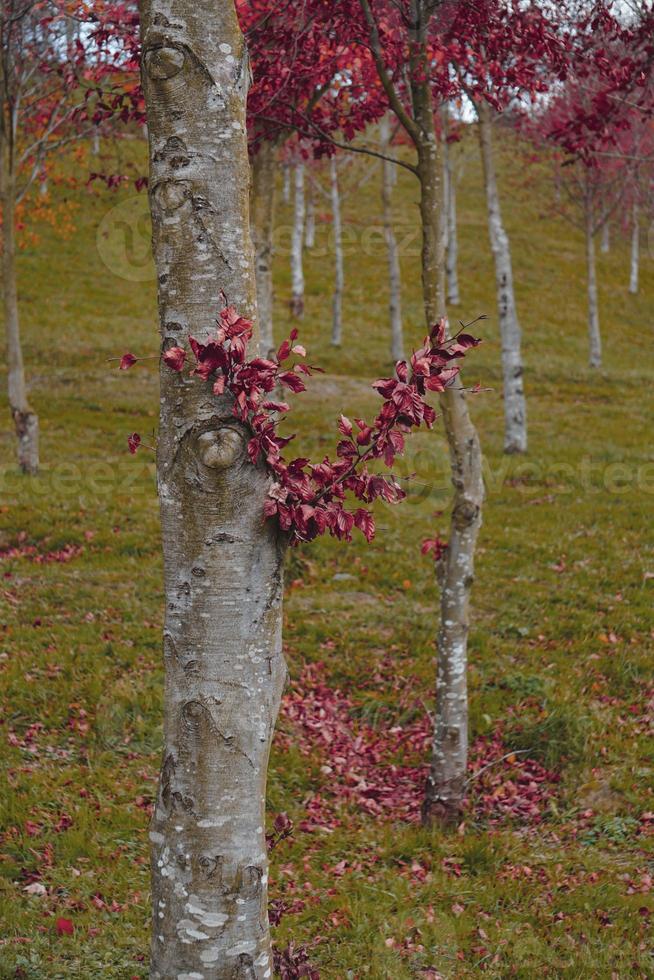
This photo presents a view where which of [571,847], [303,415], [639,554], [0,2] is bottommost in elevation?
[571,847]

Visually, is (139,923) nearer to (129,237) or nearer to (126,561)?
(126,561)

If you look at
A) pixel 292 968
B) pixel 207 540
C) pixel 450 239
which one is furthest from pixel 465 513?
pixel 450 239

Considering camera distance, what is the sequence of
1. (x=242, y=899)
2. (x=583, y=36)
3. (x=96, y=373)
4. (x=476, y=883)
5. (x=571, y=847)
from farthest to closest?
(x=96, y=373) → (x=583, y=36) → (x=571, y=847) → (x=476, y=883) → (x=242, y=899)

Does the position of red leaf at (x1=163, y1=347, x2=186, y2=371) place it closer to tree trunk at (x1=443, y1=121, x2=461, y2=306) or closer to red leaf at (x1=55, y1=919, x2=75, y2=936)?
red leaf at (x1=55, y1=919, x2=75, y2=936)

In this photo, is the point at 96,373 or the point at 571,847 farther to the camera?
the point at 96,373

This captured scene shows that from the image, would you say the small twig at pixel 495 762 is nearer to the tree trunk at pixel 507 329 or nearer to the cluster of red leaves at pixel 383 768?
the cluster of red leaves at pixel 383 768

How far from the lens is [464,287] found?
41438 mm

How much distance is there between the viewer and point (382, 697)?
8.50m

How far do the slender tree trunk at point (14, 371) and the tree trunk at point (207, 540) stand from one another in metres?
13.1

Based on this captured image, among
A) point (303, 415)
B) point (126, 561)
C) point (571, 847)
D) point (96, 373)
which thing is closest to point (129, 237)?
point (96, 373)

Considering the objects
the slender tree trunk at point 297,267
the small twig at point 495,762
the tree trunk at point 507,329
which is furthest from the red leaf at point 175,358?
the slender tree trunk at point 297,267

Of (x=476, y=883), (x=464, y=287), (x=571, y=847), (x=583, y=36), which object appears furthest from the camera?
(x=464, y=287)

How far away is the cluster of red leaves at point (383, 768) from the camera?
6.99 metres

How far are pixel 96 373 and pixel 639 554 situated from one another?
60.2 ft
